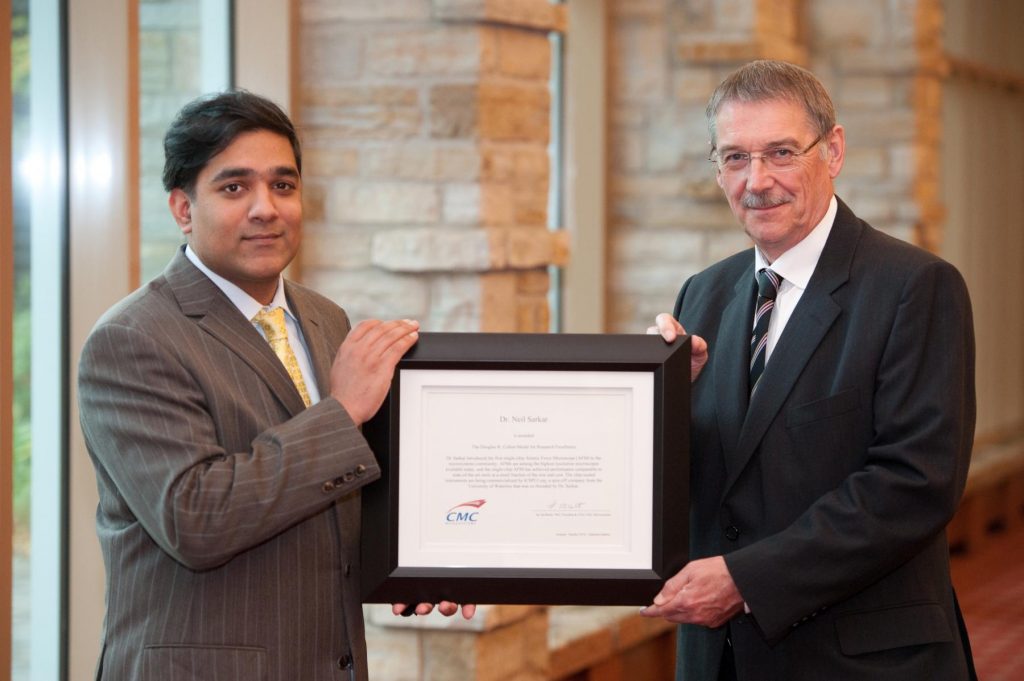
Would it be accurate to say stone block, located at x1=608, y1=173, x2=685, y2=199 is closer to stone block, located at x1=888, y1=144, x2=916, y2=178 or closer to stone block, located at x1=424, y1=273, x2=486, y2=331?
stone block, located at x1=888, y1=144, x2=916, y2=178

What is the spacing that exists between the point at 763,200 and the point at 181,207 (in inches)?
38.2

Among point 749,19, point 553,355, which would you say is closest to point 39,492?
point 553,355

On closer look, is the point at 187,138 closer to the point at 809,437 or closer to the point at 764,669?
the point at 809,437

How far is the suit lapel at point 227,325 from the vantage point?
6.82ft

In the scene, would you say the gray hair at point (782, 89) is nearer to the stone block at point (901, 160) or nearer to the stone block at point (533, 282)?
the stone block at point (533, 282)

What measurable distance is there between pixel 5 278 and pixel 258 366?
36.5 inches

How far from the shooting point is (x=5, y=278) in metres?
2.75

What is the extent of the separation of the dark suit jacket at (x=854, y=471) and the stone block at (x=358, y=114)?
1462 mm

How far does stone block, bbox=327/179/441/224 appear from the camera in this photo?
3561mm

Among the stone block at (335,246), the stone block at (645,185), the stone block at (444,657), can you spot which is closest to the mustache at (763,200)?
the stone block at (335,246)

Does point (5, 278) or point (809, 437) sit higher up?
point (5, 278)

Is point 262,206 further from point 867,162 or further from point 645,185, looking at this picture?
point 867,162

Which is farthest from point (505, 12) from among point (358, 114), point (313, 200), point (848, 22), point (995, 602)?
point (995, 602)

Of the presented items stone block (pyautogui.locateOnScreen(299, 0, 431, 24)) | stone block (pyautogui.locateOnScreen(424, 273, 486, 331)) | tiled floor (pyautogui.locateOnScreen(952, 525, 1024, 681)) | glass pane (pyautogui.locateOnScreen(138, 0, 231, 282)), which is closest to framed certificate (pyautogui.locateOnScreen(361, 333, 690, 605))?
stone block (pyautogui.locateOnScreen(424, 273, 486, 331))
